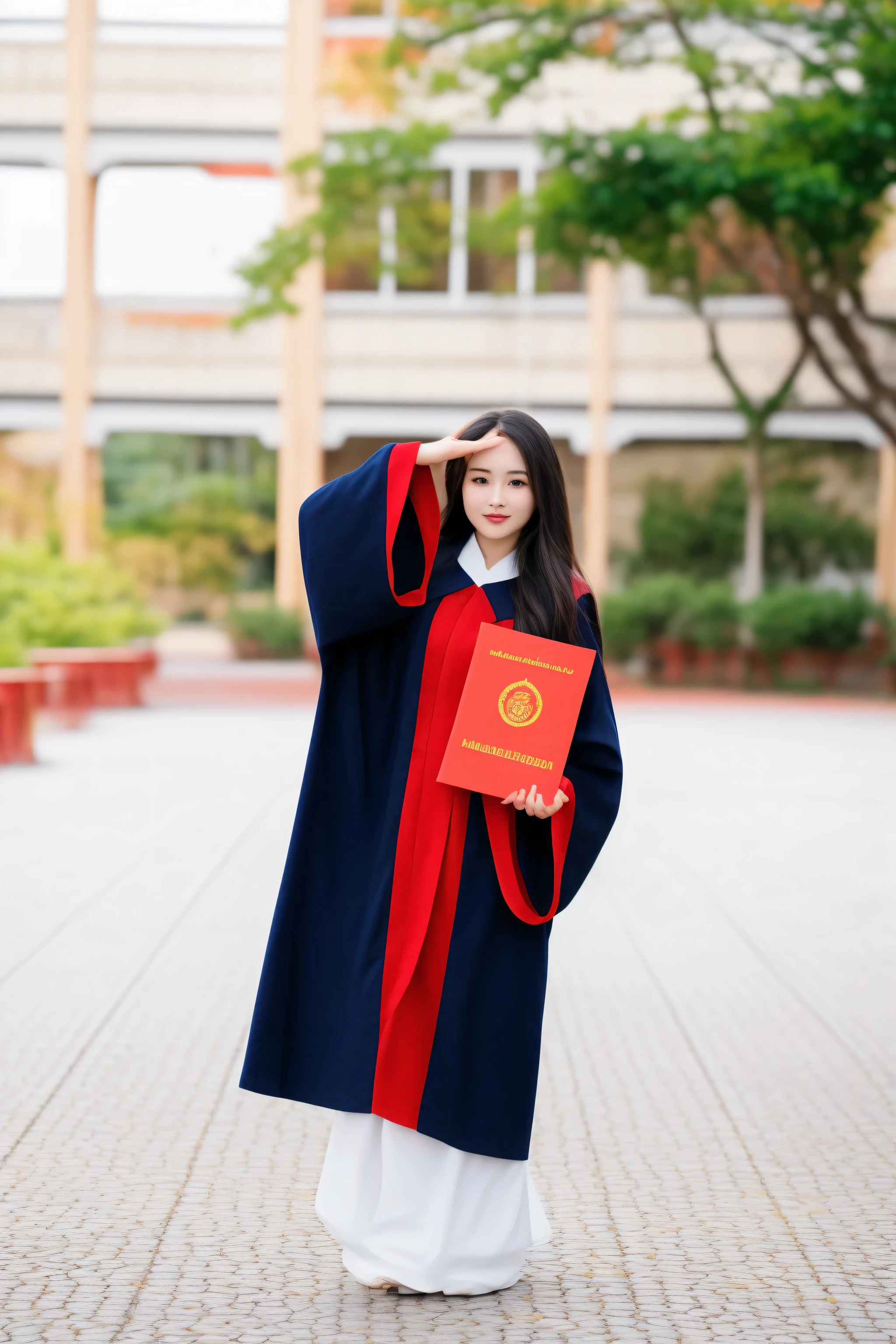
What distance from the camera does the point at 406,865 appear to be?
123 inches

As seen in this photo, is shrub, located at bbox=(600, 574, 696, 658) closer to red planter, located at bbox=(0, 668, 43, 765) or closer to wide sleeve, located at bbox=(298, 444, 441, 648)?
red planter, located at bbox=(0, 668, 43, 765)

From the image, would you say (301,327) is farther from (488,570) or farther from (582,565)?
(488,570)

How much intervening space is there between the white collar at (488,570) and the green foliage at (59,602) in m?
12.3

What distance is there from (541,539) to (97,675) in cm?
1381

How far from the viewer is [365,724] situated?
127 inches

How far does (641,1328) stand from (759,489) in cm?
2047

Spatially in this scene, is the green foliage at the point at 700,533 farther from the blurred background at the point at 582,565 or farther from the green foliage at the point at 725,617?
the green foliage at the point at 725,617

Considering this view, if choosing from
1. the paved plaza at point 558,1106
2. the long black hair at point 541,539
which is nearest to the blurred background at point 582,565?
the paved plaza at point 558,1106

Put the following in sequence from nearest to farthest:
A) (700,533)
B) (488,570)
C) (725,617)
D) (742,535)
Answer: (488,570)
(725,617)
(742,535)
(700,533)

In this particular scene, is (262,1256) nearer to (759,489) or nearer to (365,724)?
(365,724)

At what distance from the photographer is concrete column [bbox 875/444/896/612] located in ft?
80.6

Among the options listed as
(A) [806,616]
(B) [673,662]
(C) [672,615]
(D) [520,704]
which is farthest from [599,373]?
(D) [520,704]

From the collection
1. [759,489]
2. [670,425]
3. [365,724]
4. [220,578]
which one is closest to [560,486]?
[365,724]

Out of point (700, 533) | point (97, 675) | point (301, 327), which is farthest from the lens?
point (700, 533)
